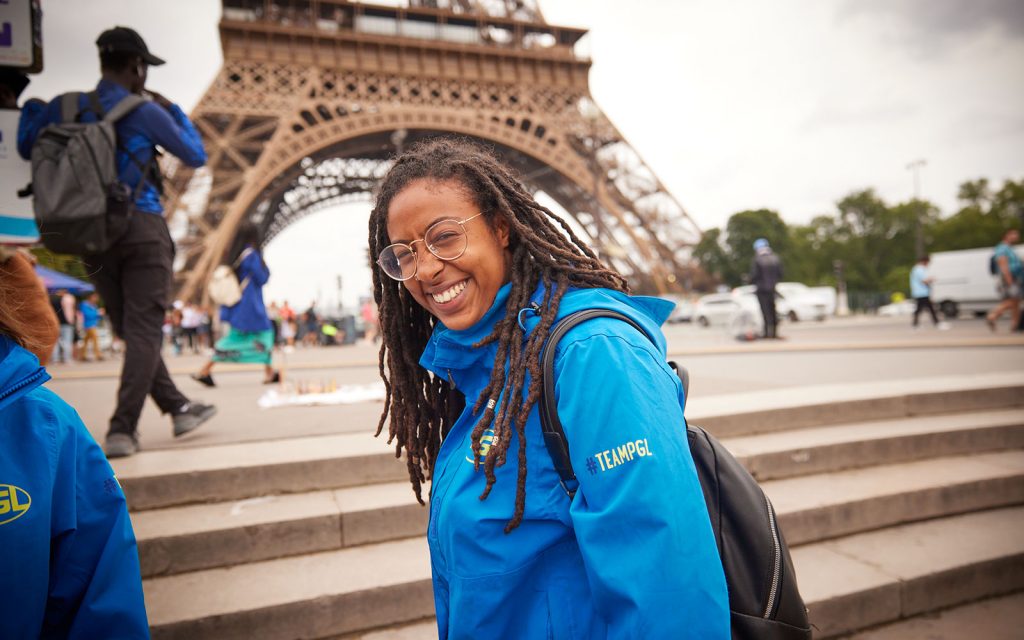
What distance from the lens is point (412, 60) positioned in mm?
22203

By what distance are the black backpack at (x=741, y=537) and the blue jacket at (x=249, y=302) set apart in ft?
17.5

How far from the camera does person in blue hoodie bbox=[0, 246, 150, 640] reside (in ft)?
3.62

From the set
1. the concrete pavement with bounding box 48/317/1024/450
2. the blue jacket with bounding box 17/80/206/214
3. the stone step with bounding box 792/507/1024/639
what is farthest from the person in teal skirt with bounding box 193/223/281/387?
the stone step with bounding box 792/507/1024/639

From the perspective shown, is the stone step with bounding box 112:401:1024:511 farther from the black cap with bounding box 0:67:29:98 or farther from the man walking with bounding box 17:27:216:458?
the black cap with bounding box 0:67:29:98

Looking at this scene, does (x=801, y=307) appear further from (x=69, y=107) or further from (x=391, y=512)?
(x=69, y=107)

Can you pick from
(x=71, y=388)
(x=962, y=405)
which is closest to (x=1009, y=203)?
(x=962, y=405)

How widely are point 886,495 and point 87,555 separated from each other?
3363 mm

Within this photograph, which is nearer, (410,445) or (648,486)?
(648,486)

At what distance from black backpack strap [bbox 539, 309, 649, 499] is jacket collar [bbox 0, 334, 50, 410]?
3.38ft

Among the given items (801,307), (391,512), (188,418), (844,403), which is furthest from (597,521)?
(801,307)

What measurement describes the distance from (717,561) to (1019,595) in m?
2.92

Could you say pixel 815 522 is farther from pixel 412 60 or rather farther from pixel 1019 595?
pixel 412 60

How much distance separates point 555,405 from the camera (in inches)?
39.6

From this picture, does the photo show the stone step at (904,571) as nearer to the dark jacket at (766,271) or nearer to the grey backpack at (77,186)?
the grey backpack at (77,186)
